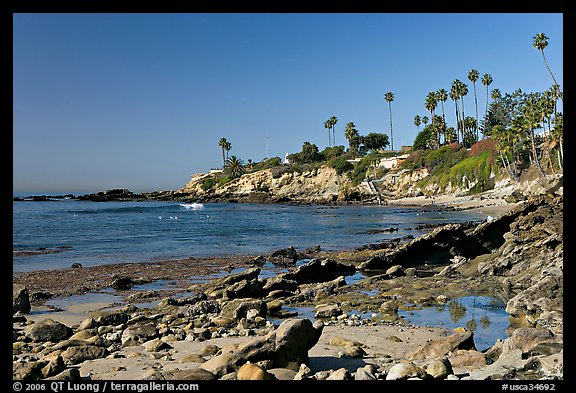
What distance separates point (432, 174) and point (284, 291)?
87.9 m

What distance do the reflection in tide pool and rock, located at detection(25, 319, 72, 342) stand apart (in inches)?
324

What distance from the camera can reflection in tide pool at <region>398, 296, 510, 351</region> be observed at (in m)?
10.0

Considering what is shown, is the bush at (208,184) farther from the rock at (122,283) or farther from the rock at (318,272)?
the rock at (318,272)

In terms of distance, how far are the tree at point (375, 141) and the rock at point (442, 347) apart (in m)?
130

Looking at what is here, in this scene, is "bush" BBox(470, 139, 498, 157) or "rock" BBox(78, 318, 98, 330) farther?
"bush" BBox(470, 139, 498, 157)

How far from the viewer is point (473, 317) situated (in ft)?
37.8

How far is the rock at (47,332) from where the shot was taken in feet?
33.8

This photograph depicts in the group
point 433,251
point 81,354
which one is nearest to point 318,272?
point 433,251

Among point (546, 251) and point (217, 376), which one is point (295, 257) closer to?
point (546, 251)

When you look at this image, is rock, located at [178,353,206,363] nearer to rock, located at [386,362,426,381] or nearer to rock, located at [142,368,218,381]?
rock, located at [142,368,218,381]

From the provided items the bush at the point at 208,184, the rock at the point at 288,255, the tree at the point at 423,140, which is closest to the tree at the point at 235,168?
the bush at the point at 208,184

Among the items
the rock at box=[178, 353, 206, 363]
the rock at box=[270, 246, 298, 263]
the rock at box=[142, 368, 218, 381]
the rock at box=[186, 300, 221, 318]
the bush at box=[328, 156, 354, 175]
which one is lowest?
the rock at box=[270, 246, 298, 263]

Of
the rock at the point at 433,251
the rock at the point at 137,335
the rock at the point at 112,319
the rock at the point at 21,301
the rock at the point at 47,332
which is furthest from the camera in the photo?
the rock at the point at 433,251

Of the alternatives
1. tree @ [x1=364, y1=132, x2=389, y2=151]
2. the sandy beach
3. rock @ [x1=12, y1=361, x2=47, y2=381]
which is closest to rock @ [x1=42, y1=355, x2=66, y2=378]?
rock @ [x1=12, y1=361, x2=47, y2=381]
